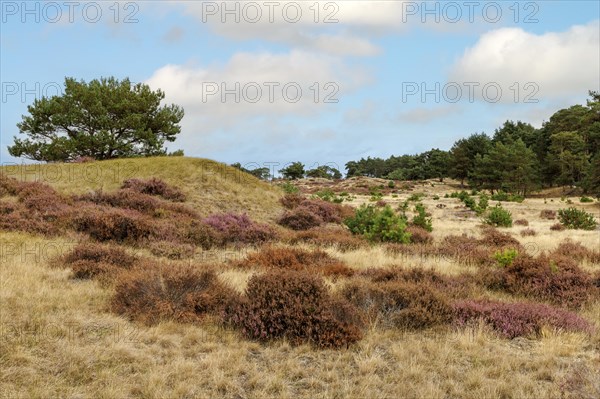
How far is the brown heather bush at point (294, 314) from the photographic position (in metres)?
6.27

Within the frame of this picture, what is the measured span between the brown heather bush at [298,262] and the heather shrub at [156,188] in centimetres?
1102

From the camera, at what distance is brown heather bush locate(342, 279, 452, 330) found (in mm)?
6895

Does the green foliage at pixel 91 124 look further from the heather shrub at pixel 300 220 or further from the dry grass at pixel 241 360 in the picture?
the dry grass at pixel 241 360

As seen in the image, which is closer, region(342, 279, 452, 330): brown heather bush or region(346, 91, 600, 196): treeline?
region(342, 279, 452, 330): brown heather bush

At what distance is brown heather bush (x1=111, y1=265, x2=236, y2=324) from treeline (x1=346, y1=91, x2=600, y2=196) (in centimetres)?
4634

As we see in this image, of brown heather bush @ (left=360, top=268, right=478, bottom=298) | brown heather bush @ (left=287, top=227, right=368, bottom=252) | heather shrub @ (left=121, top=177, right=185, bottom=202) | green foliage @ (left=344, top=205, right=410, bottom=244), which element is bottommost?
brown heather bush @ (left=360, top=268, right=478, bottom=298)

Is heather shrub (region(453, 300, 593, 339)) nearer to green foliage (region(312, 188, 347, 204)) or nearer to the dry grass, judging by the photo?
the dry grass

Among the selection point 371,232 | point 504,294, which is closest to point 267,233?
point 371,232

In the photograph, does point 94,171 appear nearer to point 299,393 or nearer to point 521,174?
point 299,393

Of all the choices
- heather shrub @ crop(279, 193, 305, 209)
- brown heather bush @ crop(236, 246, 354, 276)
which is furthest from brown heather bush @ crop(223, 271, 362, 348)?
heather shrub @ crop(279, 193, 305, 209)

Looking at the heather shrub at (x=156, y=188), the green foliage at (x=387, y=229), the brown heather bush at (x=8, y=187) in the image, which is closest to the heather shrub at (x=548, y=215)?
the green foliage at (x=387, y=229)

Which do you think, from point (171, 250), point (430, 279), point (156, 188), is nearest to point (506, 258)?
point (430, 279)

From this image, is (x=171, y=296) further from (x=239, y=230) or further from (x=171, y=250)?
(x=239, y=230)

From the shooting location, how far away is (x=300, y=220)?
21.8 metres
